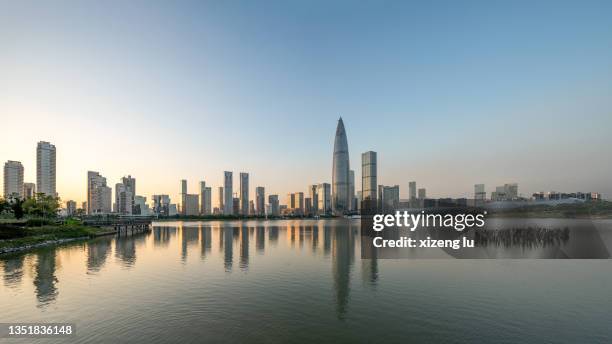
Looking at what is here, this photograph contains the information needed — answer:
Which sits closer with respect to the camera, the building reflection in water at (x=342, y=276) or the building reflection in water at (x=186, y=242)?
the building reflection in water at (x=342, y=276)

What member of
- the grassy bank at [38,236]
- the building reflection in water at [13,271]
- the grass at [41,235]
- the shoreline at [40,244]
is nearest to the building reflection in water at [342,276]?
the building reflection in water at [13,271]

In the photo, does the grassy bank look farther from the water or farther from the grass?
the water

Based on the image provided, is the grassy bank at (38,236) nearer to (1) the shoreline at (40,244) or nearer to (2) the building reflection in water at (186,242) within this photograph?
(1) the shoreline at (40,244)

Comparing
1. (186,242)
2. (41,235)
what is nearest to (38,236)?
(41,235)

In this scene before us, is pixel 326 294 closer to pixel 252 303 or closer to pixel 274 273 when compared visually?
pixel 252 303

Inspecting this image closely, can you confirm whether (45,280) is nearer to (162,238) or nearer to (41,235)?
(41,235)
